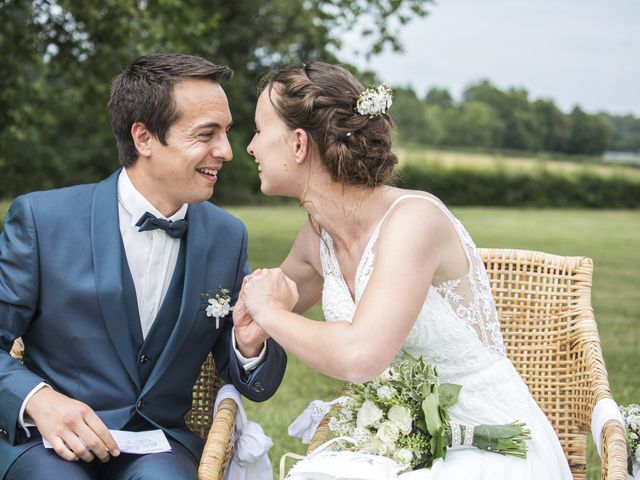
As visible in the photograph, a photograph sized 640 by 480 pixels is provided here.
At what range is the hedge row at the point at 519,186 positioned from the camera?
38000mm

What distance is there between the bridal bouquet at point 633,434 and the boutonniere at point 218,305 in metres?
1.44

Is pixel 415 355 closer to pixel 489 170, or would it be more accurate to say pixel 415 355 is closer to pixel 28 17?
pixel 28 17

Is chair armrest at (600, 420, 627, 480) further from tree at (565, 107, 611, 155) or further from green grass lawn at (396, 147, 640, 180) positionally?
green grass lawn at (396, 147, 640, 180)

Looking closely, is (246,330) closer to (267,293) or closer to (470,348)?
(267,293)

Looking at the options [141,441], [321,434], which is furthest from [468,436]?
[141,441]

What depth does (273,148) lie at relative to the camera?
9.49 feet

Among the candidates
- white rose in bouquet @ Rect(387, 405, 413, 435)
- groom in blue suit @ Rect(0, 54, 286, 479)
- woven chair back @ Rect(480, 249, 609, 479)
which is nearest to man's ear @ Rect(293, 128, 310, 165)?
groom in blue suit @ Rect(0, 54, 286, 479)

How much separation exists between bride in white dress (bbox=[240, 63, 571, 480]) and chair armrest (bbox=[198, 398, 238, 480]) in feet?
1.23

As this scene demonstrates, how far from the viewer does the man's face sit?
298 centimetres

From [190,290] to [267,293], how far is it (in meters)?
0.36

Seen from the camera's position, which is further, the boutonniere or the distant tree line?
the distant tree line

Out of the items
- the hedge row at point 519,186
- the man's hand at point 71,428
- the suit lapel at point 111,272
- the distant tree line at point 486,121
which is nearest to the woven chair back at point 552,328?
the suit lapel at point 111,272

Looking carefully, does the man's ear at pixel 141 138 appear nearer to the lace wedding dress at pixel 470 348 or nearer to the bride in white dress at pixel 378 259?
the bride in white dress at pixel 378 259

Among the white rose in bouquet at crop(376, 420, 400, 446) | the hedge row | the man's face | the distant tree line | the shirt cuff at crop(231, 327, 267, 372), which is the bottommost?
the hedge row
